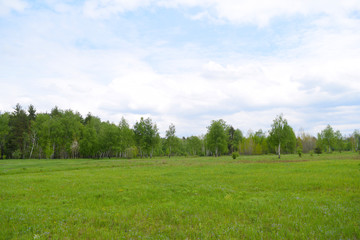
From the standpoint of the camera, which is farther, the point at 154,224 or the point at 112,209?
the point at 112,209

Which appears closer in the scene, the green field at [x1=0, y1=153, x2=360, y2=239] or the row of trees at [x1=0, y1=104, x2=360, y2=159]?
the green field at [x1=0, y1=153, x2=360, y2=239]

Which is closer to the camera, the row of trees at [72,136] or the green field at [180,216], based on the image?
the green field at [180,216]

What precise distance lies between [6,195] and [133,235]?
14.0 metres

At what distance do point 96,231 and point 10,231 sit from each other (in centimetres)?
371

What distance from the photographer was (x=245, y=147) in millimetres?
146375

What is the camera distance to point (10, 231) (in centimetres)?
872

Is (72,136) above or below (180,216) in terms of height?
above

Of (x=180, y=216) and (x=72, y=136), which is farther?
(x=72, y=136)

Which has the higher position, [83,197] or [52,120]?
[52,120]

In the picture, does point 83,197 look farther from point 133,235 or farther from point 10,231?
point 133,235

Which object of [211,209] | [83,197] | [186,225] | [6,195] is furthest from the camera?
[6,195]

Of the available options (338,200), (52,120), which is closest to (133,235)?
(338,200)

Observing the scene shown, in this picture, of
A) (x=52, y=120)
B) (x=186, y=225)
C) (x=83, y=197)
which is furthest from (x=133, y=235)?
(x=52, y=120)

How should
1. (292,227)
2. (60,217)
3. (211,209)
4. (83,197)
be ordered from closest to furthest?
(292,227) → (60,217) → (211,209) → (83,197)
